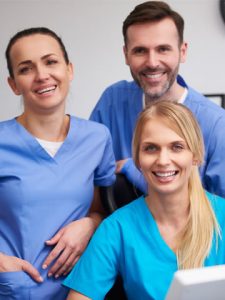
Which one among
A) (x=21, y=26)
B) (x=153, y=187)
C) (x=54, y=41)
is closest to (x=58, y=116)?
(x=54, y=41)

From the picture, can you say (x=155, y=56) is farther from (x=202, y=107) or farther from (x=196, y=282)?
(x=196, y=282)

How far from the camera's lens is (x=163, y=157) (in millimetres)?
899

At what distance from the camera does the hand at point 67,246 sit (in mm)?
983

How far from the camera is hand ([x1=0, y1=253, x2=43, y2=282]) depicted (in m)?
0.95

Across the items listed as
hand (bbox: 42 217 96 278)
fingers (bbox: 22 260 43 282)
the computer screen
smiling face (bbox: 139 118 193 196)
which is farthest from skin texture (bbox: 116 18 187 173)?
the computer screen

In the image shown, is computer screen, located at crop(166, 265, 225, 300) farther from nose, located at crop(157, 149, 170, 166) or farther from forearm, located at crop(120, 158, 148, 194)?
forearm, located at crop(120, 158, 148, 194)

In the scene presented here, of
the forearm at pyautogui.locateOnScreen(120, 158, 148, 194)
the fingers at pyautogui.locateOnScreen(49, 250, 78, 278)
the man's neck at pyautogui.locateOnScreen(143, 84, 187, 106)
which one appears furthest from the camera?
the man's neck at pyautogui.locateOnScreen(143, 84, 187, 106)

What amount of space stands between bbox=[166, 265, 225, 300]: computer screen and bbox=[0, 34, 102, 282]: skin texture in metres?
0.57

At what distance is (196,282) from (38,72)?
0.71 metres

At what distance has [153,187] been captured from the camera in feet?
3.12

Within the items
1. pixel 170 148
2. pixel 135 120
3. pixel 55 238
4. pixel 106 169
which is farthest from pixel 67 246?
pixel 135 120

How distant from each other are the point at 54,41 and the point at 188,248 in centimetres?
62

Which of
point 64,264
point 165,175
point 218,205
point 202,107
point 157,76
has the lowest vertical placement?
point 64,264

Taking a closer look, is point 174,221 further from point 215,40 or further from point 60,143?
point 215,40
